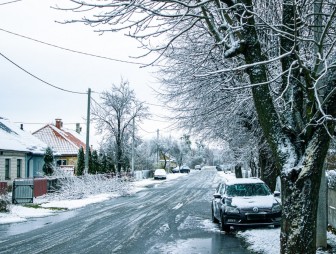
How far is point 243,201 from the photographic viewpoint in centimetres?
1412

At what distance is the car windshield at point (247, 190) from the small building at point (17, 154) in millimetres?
20441

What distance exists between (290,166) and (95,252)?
6.07 metres

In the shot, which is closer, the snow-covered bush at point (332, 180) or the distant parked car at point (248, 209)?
the snow-covered bush at point (332, 180)

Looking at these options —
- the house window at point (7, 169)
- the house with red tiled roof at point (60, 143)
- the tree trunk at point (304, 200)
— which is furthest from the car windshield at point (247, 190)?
the house with red tiled roof at point (60, 143)

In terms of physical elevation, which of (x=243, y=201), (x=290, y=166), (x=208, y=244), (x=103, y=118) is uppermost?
(x=103, y=118)

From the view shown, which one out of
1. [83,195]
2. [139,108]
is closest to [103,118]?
[139,108]

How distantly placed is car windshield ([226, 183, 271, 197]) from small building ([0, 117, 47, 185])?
20.4 m

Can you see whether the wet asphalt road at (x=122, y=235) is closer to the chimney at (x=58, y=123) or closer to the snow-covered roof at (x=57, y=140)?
the snow-covered roof at (x=57, y=140)

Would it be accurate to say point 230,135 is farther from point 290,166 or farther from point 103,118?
point 103,118

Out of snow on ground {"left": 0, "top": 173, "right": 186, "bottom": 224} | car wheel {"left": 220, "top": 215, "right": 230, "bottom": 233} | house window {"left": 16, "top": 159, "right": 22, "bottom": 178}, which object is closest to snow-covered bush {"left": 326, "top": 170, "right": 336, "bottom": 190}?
car wheel {"left": 220, "top": 215, "right": 230, "bottom": 233}

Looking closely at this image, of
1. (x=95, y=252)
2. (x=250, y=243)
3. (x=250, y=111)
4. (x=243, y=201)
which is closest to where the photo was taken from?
(x=95, y=252)

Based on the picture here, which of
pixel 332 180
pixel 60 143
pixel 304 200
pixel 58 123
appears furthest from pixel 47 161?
pixel 304 200

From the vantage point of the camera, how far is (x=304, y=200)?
6289mm

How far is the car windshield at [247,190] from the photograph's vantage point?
49.1 ft
